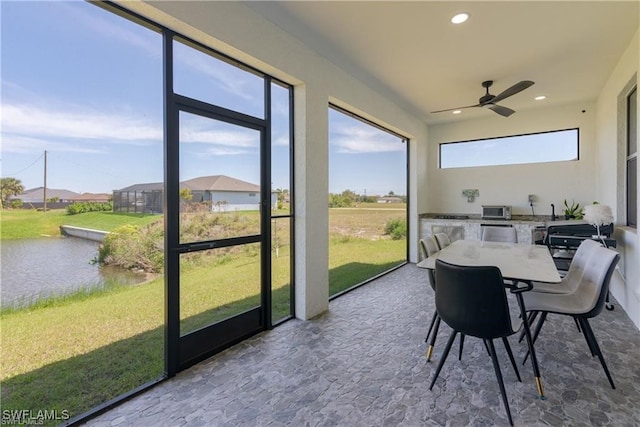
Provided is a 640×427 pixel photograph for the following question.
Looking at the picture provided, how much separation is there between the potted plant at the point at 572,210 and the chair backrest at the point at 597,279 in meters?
3.37

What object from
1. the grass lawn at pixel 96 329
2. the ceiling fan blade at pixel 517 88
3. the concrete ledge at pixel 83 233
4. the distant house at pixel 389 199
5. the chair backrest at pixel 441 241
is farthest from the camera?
the distant house at pixel 389 199

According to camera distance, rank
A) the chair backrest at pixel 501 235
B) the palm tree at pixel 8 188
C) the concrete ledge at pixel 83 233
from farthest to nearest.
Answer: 1. the chair backrest at pixel 501 235
2. the concrete ledge at pixel 83 233
3. the palm tree at pixel 8 188

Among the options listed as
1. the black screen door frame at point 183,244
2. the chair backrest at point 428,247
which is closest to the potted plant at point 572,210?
the chair backrest at point 428,247

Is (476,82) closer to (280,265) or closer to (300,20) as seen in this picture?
(300,20)

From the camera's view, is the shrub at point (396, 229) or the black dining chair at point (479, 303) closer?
the black dining chair at point (479, 303)

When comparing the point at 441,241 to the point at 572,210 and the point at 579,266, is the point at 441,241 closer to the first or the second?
the point at 579,266

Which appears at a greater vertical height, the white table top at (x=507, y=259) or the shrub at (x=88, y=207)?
the shrub at (x=88, y=207)

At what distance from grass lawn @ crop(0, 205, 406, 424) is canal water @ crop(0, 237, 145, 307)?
0.22ft

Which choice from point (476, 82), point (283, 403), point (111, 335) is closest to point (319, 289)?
point (283, 403)

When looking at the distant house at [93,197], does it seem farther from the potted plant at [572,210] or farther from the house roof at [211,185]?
the potted plant at [572,210]

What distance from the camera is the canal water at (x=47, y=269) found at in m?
1.69

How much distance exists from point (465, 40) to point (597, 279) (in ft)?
8.13

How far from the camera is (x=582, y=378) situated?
216cm

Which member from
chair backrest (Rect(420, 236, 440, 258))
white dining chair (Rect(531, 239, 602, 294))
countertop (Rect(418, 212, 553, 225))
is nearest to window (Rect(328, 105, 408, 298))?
countertop (Rect(418, 212, 553, 225))
